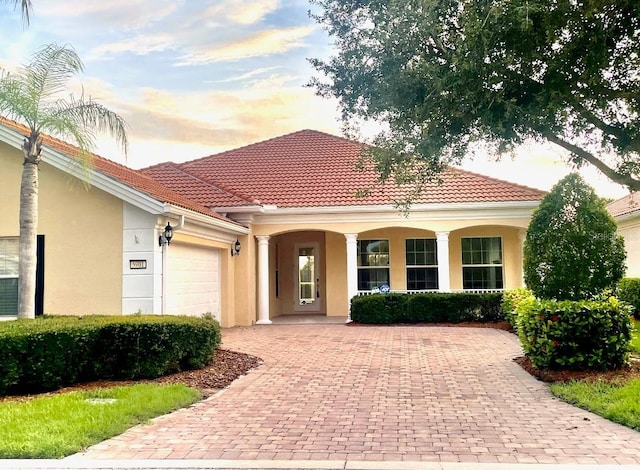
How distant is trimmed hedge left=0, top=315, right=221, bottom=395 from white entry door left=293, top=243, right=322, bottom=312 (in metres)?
11.4

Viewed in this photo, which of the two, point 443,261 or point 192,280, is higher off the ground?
point 443,261

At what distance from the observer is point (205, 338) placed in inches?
366

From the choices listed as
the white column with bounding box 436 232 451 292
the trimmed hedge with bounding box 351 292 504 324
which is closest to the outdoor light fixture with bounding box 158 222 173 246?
the trimmed hedge with bounding box 351 292 504 324

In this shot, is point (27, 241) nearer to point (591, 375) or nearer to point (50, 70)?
point (50, 70)

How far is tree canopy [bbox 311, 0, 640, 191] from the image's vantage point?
7.08 m

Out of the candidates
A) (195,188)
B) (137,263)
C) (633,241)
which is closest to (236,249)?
(195,188)

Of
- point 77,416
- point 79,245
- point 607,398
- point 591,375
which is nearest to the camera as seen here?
point 77,416

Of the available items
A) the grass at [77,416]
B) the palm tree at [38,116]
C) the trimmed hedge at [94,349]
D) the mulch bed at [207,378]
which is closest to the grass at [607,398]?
the mulch bed at [207,378]

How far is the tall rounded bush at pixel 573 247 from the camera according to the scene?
8.95 m

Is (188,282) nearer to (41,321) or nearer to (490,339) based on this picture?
(41,321)

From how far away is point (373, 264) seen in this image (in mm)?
19188

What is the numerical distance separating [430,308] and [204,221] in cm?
736

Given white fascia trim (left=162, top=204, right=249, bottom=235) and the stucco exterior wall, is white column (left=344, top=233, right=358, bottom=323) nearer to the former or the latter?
the stucco exterior wall

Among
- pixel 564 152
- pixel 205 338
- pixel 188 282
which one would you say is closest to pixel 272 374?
pixel 205 338
